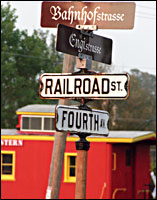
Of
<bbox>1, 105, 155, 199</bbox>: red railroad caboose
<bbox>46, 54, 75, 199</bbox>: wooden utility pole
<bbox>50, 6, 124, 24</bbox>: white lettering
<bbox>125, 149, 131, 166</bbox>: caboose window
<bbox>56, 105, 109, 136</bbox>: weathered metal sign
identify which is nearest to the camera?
<bbox>56, 105, 109, 136</bbox>: weathered metal sign

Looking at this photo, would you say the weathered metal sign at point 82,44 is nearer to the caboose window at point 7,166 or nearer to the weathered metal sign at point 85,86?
the weathered metal sign at point 85,86

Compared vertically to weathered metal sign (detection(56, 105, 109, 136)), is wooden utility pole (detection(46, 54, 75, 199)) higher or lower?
lower

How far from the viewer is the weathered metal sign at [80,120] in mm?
6102

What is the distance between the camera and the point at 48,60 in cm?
5400

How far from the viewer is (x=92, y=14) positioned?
6.66 metres

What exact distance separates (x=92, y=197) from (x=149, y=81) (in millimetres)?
61570

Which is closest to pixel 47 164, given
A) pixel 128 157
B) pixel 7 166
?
pixel 7 166

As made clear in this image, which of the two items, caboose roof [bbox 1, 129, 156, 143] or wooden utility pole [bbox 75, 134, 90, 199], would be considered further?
caboose roof [bbox 1, 129, 156, 143]

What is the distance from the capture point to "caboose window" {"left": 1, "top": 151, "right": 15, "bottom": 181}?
26875mm

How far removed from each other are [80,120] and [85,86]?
366 mm

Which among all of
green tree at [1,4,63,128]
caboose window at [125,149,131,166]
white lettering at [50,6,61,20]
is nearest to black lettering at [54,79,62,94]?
white lettering at [50,6,61,20]

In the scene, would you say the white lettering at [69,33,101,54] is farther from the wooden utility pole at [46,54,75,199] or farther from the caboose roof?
the caboose roof

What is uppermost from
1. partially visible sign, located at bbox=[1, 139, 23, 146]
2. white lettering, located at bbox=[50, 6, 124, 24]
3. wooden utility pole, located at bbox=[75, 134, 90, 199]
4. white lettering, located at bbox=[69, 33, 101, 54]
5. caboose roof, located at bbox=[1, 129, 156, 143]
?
white lettering, located at bbox=[50, 6, 124, 24]

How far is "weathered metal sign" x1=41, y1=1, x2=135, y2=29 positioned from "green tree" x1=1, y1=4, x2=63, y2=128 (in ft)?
144
